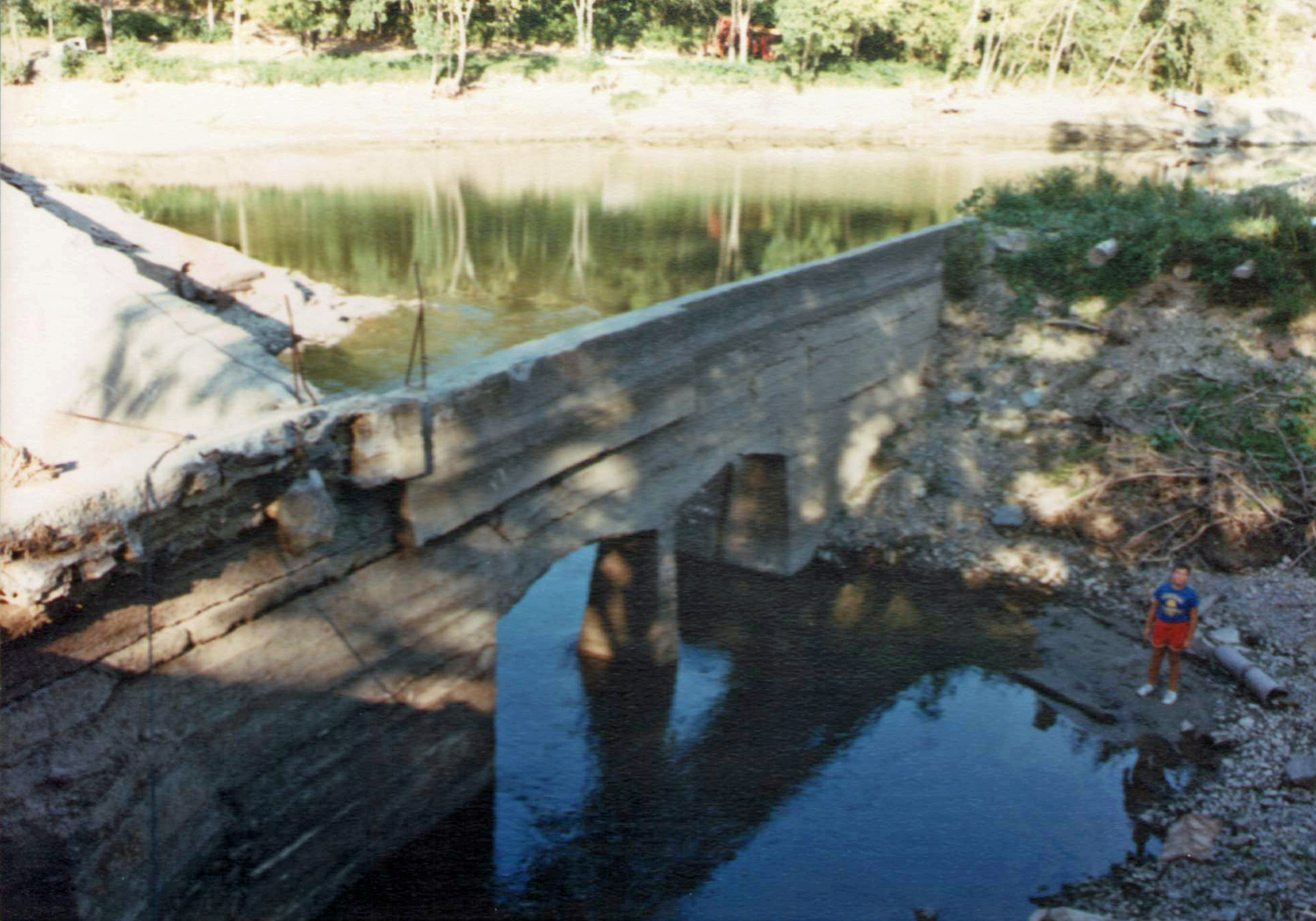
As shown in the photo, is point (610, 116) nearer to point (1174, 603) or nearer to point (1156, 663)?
point (1156, 663)

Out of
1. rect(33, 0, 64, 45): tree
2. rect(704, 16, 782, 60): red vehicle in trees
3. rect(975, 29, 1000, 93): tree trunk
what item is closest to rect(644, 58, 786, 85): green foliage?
rect(704, 16, 782, 60): red vehicle in trees

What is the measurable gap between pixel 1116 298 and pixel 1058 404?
211 cm

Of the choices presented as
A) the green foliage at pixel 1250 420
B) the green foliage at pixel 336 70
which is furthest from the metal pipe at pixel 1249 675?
the green foliage at pixel 336 70

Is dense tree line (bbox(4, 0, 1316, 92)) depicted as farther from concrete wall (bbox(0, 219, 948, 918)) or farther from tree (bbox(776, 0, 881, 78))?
concrete wall (bbox(0, 219, 948, 918))

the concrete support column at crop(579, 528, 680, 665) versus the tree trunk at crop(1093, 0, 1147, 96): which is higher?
the tree trunk at crop(1093, 0, 1147, 96)

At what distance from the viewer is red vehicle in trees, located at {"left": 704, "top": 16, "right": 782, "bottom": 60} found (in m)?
43.4

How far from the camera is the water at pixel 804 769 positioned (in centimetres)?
768

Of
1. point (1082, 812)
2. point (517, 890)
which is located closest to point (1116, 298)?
point (1082, 812)

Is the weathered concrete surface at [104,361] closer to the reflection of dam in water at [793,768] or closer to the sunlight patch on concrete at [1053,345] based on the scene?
the reflection of dam in water at [793,768]

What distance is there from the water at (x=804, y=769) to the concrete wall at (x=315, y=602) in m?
0.89

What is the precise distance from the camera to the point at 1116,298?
14.1 meters

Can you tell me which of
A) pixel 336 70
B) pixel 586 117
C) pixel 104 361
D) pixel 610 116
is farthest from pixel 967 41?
pixel 104 361

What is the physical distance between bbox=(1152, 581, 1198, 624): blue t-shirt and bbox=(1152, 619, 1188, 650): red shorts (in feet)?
0.12

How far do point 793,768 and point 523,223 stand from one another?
649 inches
